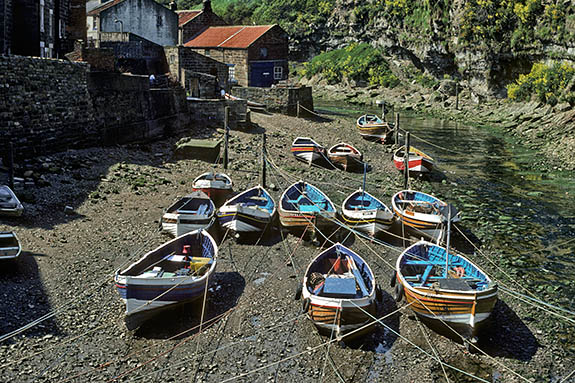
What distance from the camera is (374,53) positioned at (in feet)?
228

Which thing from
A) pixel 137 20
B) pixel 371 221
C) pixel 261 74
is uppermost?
pixel 137 20

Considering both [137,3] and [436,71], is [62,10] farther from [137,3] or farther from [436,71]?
[436,71]

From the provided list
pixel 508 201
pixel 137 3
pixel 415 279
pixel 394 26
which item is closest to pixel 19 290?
pixel 415 279

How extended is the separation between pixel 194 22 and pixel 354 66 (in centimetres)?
1852

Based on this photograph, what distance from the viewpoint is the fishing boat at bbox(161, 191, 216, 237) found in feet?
67.4

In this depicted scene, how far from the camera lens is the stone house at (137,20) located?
50.9 m

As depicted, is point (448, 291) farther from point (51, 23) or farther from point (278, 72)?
point (278, 72)

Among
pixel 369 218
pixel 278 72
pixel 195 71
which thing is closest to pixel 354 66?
pixel 278 72

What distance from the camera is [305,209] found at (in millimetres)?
22703

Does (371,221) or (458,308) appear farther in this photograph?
(371,221)

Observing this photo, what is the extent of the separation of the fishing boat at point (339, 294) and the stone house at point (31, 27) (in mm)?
23377

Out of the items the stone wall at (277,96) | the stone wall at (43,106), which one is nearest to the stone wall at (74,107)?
the stone wall at (43,106)

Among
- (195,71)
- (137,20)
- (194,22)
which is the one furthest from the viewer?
(194,22)

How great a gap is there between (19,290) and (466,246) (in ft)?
45.9
